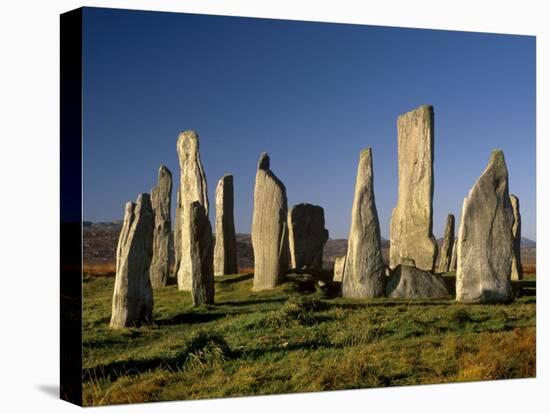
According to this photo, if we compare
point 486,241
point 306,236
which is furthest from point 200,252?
point 486,241

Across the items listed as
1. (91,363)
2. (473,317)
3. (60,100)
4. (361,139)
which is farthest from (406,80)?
(91,363)

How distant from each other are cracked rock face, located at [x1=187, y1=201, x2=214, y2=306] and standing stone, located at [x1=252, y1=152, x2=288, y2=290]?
1150 mm

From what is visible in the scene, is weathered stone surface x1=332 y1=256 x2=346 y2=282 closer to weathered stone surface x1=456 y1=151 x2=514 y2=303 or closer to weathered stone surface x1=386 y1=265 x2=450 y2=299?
weathered stone surface x1=386 y1=265 x2=450 y2=299

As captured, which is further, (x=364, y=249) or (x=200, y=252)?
(x=364, y=249)

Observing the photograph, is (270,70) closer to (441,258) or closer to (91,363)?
(91,363)

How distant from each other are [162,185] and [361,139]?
414 centimetres

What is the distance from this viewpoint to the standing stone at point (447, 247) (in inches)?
1029

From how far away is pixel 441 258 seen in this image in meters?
26.6

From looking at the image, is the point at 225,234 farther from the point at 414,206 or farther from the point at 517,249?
the point at 517,249

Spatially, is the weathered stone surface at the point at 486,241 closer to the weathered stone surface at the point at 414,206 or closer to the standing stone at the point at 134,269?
the weathered stone surface at the point at 414,206

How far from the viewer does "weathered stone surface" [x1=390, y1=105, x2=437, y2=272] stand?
2328 centimetres

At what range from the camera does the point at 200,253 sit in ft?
66.7

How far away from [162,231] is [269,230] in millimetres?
3741

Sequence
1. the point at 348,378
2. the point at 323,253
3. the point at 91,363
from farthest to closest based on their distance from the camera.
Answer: the point at 323,253 → the point at 348,378 → the point at 91,363
